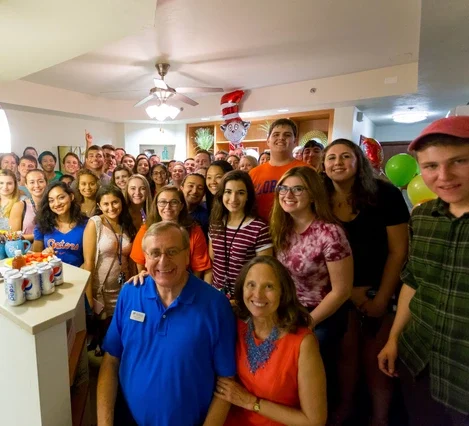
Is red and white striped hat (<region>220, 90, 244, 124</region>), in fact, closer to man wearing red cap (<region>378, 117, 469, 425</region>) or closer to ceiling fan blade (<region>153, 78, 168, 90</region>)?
ceiling fan blade (<region>153, 78, 168, 90</region>)

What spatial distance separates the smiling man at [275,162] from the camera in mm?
1962

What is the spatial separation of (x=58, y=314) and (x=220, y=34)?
297 centimetres

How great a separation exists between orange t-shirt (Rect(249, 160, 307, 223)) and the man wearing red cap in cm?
102

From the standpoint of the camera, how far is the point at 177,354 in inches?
39.4

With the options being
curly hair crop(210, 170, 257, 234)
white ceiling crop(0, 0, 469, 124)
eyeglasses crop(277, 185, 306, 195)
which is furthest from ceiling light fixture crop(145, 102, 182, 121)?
eyeglasses crop(277, 185, 306, 195)

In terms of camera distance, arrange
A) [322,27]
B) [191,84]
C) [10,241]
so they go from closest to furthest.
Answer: [10,241], [322,27], [191,84]

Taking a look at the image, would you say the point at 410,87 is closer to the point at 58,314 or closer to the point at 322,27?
the point at 322,27

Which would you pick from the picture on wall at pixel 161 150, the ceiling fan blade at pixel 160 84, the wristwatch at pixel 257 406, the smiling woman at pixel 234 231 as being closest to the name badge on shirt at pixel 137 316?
the wristwatch at pixel 257 406

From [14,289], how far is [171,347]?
0.59 metres

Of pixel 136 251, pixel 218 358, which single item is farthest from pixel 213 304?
pixel 136 251

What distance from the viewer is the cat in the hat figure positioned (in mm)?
5243

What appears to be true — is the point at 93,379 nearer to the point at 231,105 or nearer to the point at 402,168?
the point at 402,168

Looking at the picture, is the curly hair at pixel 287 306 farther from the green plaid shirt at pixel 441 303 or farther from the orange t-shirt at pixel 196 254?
the orange t-shirt at pixel 196 254

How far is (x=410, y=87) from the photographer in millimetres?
3756
